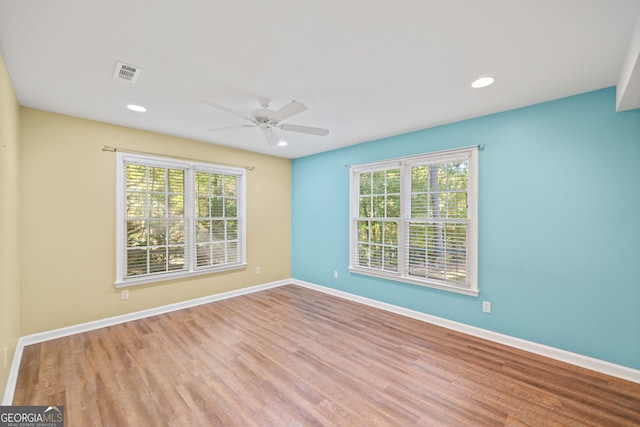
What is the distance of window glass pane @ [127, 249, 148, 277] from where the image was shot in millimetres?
3601

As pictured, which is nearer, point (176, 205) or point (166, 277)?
point (166, 277)

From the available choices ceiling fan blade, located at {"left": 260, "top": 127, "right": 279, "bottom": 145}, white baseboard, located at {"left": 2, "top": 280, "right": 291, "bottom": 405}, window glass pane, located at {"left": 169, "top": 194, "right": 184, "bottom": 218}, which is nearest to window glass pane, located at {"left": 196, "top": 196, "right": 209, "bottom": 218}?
window glass pane, located at {"left": 169, "top": 194, "right": 184, "bottom": 218}

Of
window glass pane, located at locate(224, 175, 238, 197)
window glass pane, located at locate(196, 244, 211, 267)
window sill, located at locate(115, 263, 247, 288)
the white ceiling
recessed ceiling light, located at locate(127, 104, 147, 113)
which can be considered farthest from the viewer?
window glass pane, located at locate(224, 175, 238, 197)

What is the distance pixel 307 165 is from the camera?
5.25 metres

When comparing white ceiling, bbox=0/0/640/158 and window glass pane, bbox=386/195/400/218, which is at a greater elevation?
white ceiling, bbox=0/0/640/158

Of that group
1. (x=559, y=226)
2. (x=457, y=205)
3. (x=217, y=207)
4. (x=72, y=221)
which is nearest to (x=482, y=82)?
(x=457, y=205)

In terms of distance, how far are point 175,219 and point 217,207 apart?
27.3 inches

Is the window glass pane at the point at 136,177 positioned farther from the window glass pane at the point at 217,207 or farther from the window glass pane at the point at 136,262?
the window glass pane at the point at 217,207

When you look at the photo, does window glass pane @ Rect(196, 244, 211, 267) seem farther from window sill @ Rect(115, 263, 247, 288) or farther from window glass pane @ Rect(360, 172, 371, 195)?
window glass pane @ Rect(360, 172, 371, 195)

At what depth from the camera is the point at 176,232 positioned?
4.04 meters

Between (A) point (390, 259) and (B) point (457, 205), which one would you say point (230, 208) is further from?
(B) point (457, 205)

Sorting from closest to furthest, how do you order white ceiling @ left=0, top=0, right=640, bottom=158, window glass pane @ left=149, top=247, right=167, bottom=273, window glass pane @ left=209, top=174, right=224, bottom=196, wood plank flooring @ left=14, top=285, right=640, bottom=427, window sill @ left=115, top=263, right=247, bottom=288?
white ceiling @ left=0, top=0, right=640, bottom=158, wood plank flooring @ left=14, top=285, right=640, bottom=427, window sill @ left=115, top=263, right=247, bottom=288, window glass pane @ left=149, top=247, right=167, bottom=273, window glass pane @ left=209, top=174, right=224, bottom=196

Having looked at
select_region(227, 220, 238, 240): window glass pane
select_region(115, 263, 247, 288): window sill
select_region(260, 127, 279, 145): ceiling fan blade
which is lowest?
select_region(115, 263, 247, 288): window sill

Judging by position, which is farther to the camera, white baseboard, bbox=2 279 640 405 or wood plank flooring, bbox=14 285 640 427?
white baseboard, bbox=2 279 640 405
